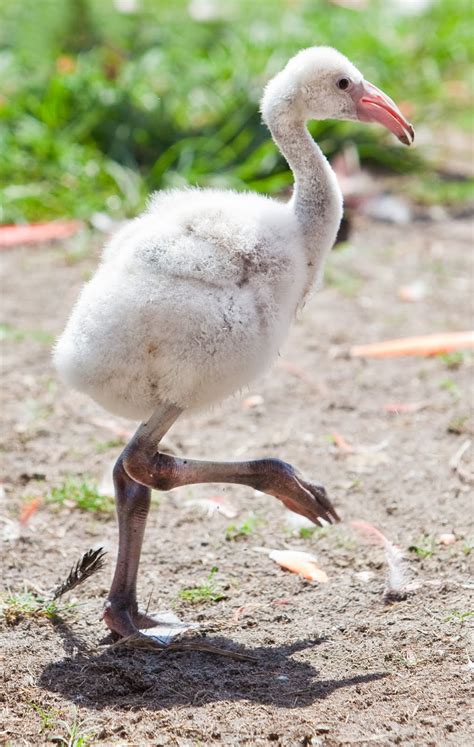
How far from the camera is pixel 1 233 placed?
7625 millimetres

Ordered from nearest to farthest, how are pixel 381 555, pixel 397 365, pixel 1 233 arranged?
pixel 381 555, pixel 397 365, pixel 1 233

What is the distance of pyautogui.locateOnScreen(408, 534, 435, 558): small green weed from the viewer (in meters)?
4.46

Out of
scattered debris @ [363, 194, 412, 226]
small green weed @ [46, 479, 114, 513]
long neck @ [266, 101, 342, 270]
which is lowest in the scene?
scattered debris @ [363, 194, 412, 226]

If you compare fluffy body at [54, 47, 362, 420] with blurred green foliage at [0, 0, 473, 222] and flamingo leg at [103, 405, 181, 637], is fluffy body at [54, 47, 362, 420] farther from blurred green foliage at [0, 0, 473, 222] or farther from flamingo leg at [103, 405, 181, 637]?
blurred green foliage at [0, 0, 473, 222]

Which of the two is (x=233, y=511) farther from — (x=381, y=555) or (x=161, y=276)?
(x=161, y=276)

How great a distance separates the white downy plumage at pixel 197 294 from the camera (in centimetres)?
365

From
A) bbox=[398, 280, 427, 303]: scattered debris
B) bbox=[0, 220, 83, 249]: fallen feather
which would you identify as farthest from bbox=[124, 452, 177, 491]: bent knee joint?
bbox=[0, 220, 83, 249]: fallen feather

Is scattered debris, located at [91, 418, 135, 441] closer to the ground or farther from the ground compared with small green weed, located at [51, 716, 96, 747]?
closer to the ground

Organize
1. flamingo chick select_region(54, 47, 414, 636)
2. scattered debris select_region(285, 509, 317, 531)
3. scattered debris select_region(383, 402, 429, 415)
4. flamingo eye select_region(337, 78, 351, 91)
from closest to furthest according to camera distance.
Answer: flamingo chick select_region(54, 47, 414, 636) → flamingo eye select_region(337, 78, 351, 91) → scattered debris select_region(285, 509, 317, 531) → scattered debris select_region(383, 402, 429, 415)

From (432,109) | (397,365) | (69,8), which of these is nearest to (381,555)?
(397,365)

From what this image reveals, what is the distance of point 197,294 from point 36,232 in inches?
166

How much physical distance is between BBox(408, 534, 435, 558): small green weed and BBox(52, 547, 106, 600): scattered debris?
1216 mm

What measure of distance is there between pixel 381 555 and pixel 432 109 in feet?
18.9

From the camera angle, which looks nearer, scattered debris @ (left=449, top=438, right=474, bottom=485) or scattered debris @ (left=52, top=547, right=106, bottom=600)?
scattered debris @ (left=52, top=547, right=106, bottom=600)
